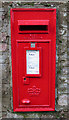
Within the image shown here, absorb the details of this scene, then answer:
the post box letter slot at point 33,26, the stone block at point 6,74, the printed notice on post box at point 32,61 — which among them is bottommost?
the stone block at point 6,74

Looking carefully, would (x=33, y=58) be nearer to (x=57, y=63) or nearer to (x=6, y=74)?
(x=57, y=63)

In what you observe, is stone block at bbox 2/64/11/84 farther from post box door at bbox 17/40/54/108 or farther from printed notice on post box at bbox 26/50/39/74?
printed notice on post box at bbox 26/50/39/74

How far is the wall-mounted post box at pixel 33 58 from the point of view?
165 cm

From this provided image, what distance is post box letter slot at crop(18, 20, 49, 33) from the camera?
5.19ft

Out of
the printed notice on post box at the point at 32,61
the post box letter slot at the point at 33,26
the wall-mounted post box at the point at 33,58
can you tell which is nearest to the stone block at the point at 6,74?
the wall-mounted post box at the point at 33,58

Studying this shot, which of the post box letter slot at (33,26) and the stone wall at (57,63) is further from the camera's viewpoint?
the stone wall at (57,63)

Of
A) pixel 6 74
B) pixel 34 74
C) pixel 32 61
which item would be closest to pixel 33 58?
pixel 32 61

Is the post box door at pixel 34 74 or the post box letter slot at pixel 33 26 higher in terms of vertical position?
the post box letter slot at pixel 33 26

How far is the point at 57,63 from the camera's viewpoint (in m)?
1.84

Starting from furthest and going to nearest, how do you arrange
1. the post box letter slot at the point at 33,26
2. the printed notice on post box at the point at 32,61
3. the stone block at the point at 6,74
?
the stone block at the point at 6,74 < the printed notice on post box at the point at 32,61 < the post box letter slot at the point at 33,26

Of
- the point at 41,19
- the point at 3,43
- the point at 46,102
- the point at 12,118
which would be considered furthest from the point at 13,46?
the point at 12,118

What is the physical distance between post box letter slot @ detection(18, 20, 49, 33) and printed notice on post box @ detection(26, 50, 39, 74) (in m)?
0.27

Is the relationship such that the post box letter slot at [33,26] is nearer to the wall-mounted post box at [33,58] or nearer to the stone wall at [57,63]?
the wall-mounted post box at [33,58]

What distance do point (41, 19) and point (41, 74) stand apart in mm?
729
